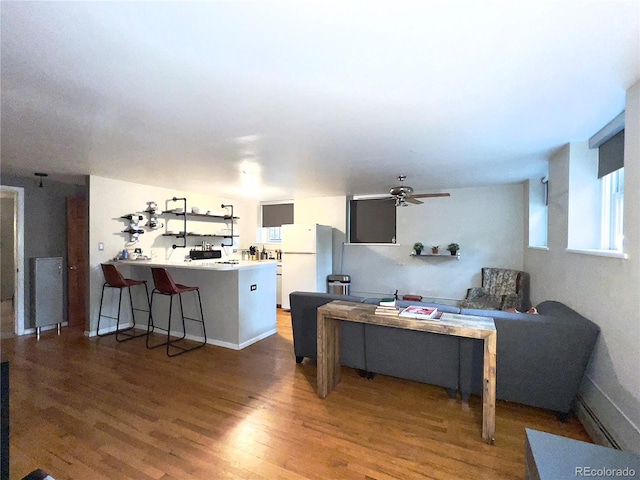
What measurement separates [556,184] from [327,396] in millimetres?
3179

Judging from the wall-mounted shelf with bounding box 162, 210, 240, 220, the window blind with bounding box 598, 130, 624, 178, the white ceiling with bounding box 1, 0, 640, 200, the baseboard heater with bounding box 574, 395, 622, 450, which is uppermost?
the white ceiling with bounding box 1, 0, 640, 200

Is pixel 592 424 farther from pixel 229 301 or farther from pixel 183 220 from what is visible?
pixel 183 220

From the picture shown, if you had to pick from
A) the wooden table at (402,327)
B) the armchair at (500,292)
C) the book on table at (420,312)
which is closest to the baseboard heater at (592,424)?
the wooden table at (402,327)

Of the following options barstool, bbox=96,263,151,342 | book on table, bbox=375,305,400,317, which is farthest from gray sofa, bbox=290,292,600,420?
barstool, bbox=96,263,151,342

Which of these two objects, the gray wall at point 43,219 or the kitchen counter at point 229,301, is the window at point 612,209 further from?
the gray wall at point 43,219

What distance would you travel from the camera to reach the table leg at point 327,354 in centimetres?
250

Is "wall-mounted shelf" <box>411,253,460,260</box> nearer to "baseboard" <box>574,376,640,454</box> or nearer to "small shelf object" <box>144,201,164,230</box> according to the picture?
"baseboard" <box>574,376,640,454</box>

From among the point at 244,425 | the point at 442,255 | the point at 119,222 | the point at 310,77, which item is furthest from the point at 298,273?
the point at 310,77

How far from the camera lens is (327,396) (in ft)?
8.34

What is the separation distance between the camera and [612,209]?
2.47 m

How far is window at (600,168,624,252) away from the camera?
238 centimetres

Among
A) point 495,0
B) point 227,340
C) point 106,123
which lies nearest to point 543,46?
point 495,0

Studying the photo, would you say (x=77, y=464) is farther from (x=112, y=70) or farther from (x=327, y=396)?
(x=112, y=70)

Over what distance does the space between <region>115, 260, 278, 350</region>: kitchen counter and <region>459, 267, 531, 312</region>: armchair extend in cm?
294
